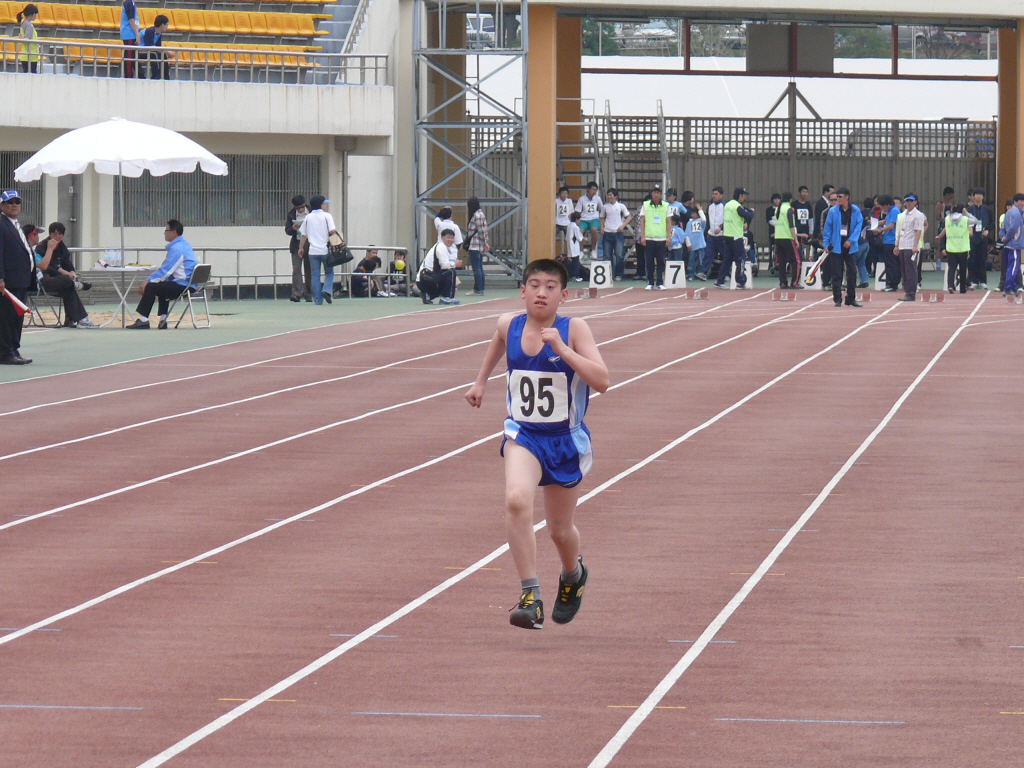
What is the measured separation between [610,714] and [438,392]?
973 cm

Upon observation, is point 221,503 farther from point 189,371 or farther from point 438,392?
point 189,371

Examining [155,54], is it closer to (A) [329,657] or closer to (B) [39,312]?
(B) [39,312]

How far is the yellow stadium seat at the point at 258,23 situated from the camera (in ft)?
104

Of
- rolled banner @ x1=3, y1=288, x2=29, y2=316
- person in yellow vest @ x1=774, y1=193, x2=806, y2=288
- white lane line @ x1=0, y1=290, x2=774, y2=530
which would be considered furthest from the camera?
person in yellow vest @ x1=774, y1=193, x2=806, y2=288

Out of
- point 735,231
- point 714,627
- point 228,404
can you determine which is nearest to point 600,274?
point 735,231

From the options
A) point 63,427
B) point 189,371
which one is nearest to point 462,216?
point 189,371

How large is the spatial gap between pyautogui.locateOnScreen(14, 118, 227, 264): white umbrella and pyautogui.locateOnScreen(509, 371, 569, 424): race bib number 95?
1622 cm

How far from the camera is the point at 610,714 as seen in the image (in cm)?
558

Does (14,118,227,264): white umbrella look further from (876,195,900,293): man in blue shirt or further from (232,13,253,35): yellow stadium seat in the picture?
(876,195,900,293): man in blue shirt

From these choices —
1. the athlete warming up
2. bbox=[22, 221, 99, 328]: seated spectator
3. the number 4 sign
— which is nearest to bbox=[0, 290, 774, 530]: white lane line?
the athlete warming up

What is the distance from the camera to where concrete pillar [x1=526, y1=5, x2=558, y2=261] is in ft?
107

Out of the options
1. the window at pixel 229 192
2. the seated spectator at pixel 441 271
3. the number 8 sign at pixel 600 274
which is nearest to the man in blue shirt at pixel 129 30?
the window at pixel 229 192

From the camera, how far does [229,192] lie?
30.5 metres

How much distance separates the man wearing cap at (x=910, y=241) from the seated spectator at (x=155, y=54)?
12646 millimetres
